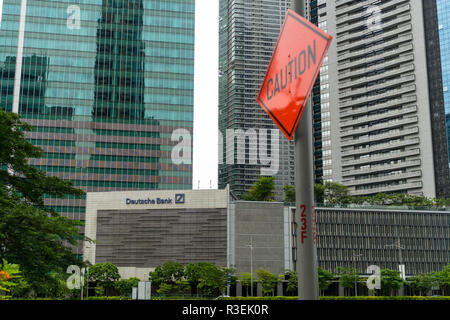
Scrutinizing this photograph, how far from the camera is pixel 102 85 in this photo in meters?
130

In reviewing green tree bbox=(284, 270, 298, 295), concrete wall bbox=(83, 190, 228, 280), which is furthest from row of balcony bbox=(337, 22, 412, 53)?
green tree bbox=(284, 270, 298, 295)

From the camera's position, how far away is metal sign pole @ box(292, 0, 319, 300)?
485 cm

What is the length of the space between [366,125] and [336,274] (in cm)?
6962

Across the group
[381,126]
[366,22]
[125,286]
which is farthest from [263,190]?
[366,22]

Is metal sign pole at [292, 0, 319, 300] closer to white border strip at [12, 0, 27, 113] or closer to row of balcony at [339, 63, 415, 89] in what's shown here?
white border strip at [12, 0, 27, 113]

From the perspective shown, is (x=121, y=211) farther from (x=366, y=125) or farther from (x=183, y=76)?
(x=366, y=125)

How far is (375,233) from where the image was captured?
104 m

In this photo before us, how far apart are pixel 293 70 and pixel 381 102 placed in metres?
154

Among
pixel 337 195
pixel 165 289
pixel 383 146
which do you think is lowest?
pixel 165 289

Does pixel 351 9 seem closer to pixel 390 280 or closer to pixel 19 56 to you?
pixel 19 56

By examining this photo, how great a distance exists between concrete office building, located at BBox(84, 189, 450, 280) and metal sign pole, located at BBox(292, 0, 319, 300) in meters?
86.5

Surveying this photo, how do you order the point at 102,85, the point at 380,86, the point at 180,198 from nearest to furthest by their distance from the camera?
1. the point at 180,198
2. the point at 102,85
3. the point at 380,86
